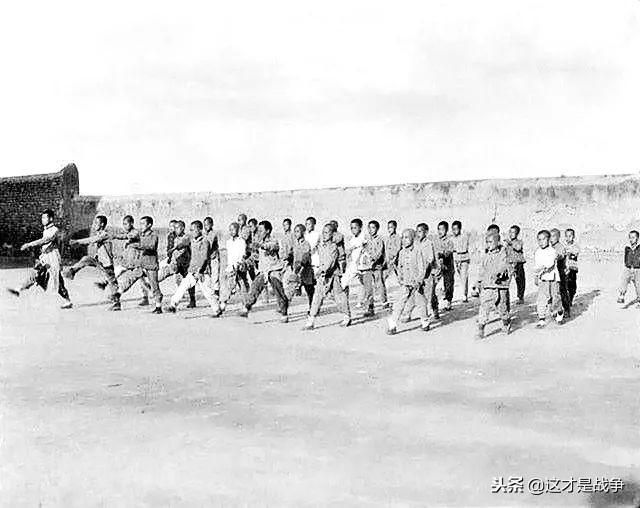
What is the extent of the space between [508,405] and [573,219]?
→ 428 inches

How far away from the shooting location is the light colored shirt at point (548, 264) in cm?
980

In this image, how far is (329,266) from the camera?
32.1 feet

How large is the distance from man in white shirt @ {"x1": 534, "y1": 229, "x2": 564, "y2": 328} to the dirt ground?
652 millimetres

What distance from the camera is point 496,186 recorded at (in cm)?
1656

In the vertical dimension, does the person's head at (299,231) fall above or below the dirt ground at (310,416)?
above

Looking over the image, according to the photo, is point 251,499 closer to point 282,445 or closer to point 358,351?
point 282,445

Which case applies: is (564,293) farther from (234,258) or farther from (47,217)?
(47,217)

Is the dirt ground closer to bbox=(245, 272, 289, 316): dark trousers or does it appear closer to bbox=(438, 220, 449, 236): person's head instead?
bbox=(245, 272, 289, 316): dark trousers

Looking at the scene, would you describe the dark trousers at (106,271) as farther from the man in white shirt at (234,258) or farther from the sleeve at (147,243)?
the man in white shirt at (234,258)

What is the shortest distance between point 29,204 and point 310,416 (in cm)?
1568

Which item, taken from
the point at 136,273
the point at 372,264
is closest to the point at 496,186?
the point at 372,264

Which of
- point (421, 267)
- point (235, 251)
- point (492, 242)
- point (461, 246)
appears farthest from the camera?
point (461, 246)

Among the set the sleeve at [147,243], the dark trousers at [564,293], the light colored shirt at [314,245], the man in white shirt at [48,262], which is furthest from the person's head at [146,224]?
the dark trousers at [564,293]

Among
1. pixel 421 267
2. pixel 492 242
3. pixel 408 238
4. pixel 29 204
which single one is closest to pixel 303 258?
pixel 408 238
